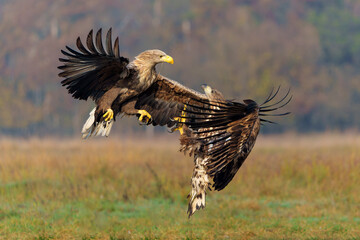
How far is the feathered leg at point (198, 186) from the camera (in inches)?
265

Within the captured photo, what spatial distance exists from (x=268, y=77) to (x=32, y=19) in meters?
17.9

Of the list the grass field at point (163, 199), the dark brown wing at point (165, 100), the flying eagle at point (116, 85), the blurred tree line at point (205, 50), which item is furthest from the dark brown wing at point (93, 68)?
the blurred tree line at point (205, 50)

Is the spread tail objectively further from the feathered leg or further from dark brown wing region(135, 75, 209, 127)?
the feathered leg

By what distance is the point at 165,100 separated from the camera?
7.32 m

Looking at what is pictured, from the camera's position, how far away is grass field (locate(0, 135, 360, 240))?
7871 millimetres

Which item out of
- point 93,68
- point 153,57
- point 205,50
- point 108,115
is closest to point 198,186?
point 108,115

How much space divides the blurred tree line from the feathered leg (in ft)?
82.8

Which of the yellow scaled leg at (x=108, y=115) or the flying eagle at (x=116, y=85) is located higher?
the flying eagle at (x=116, y=85)

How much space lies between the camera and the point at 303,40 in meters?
35.4

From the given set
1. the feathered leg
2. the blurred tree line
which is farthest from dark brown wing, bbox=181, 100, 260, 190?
the blurred tree line

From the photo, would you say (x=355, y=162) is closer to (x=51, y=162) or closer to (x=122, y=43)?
(x=51, y=162)

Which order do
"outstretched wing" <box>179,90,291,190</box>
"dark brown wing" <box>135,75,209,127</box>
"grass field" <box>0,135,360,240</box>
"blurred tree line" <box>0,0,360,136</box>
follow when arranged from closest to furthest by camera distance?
1. "outstretched wing" <box>179,90,291,190</box>
2. "dark brown wing" <box>135,75,209,127</box>
3. "grass field" <box>0,135,360,240</box>
4. "blurred tree line" <box>0,0,360,136</box>

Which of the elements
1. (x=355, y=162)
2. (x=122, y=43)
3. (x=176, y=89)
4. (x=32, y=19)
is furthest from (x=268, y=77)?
(x=176, y=89)

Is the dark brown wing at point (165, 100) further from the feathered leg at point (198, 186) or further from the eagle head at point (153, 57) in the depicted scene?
the feathered leg at point (198, 186)
